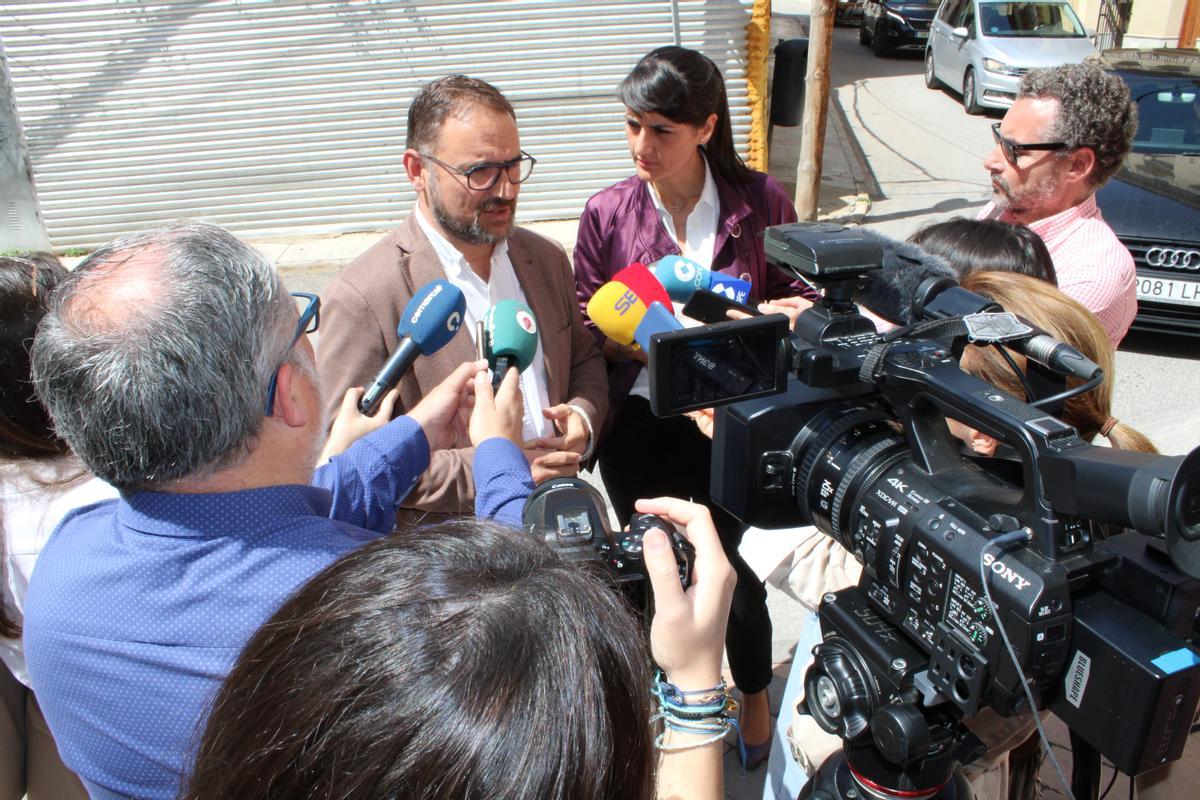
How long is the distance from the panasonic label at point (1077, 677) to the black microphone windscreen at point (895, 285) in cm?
66

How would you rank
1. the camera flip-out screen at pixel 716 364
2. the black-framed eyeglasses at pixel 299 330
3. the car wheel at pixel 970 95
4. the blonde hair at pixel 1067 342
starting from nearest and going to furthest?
the black-framed eyeglasses at pixel 299 330, the camera flip-out screen at pixel 716 364, the blonde hair at pixel 1067 342, the car wheel at pixel 970 95

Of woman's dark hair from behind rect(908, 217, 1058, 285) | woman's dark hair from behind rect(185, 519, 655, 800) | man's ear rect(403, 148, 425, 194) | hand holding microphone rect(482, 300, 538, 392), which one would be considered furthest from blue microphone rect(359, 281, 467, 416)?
woman's dark hair from behind rect(908, 217, 1058, 285)

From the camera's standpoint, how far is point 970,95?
12.6 m

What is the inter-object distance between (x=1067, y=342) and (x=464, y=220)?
1.41 meters

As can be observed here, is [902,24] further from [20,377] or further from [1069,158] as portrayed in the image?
[20,377]

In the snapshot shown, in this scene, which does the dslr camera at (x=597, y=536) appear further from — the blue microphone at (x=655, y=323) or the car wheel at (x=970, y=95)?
the car wheel at (x=970, y=95)

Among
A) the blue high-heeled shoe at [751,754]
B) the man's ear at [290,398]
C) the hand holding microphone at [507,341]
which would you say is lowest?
the blue high-heeled shoe at [751,754]

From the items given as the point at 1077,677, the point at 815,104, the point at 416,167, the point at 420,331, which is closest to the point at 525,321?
the point at 420,331

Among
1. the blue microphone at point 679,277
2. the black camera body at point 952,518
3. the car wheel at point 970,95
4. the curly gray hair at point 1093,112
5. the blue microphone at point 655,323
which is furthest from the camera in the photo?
the car wheel at point 970,95

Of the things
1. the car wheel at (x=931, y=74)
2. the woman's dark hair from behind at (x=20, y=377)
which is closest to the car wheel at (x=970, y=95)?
the car wheel at (x=931, y=74)

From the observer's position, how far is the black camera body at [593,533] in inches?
46.6

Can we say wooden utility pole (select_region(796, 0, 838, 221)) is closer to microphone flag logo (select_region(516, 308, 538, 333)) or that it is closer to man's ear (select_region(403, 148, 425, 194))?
man's ear (select_region(403, 148, 425, 194))

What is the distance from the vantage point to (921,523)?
1.23 m

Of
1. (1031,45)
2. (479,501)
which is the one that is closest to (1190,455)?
(479,501)
